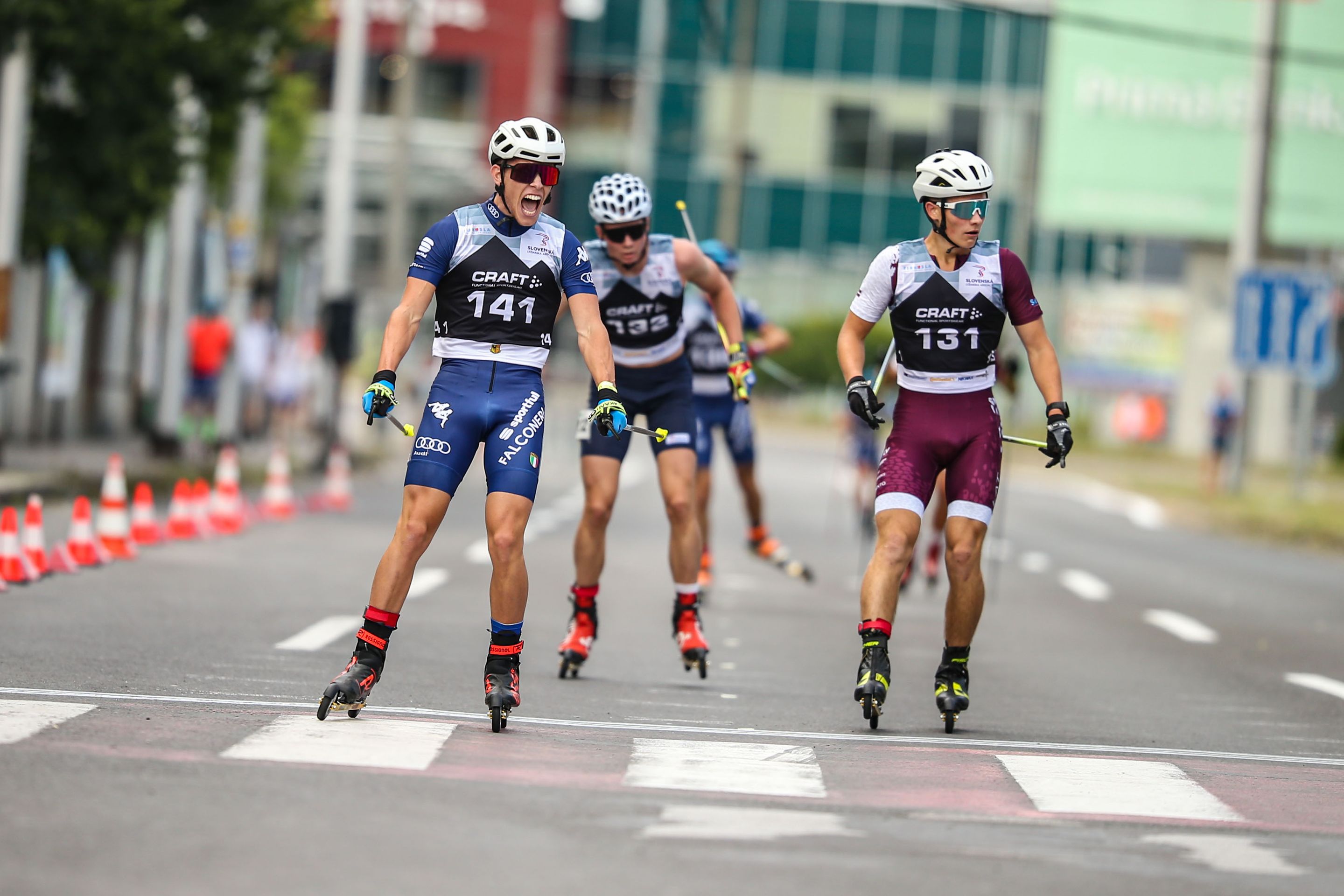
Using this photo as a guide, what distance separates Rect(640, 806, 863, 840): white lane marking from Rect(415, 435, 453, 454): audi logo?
6.83 ft

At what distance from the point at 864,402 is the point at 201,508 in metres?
9.93

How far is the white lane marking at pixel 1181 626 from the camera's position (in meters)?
13.9

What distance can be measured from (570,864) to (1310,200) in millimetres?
Result: 39333

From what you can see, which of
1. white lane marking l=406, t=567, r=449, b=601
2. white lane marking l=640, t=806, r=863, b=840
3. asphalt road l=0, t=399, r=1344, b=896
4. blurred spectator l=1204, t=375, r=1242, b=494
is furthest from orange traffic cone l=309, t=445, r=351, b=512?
blurred spectator l=1204, t=375, r=1242, b=494

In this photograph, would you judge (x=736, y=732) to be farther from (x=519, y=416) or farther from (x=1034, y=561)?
(x=1034, y=561)

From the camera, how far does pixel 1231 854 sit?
6.05m

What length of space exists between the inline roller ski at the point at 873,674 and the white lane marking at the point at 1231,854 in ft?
6.55

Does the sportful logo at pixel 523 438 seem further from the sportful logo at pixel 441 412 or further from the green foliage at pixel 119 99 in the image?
the green foliage at pixel 119 99

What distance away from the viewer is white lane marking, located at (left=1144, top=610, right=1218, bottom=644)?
13945 millimetres

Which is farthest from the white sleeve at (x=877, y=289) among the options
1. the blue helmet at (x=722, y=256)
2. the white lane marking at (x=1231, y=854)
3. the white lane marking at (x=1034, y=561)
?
the white lane marking at (x=1034, y=561)

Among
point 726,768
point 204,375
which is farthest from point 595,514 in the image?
point 204,375

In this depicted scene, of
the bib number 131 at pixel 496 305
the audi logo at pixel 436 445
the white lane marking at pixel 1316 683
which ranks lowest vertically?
the white lane marking at pixel 1316 683

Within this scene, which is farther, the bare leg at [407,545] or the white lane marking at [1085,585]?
the white lane marking at [1085,585]

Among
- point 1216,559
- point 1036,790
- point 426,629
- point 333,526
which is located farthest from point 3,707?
point 1216,559
